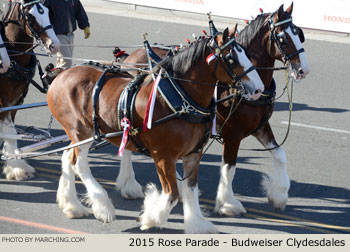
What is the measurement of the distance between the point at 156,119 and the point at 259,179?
2.71m

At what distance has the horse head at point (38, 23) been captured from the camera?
27.1ft

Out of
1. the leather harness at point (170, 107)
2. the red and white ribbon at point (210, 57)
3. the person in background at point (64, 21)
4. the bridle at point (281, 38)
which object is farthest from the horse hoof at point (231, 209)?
the person in background at point (64, 21)

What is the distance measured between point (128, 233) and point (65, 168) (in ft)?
3.86

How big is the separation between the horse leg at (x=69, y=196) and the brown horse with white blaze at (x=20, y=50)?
129 centimetres

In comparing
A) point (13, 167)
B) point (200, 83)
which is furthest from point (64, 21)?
point (200, 83)

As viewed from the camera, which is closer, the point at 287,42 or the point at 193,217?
the point at 193,217

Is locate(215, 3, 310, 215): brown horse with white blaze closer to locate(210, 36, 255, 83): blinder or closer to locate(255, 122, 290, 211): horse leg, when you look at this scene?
locate(255, 122, 290, 211): horse leg

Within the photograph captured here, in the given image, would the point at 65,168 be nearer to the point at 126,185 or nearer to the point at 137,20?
the point at 126,185

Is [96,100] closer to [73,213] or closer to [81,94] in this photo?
A: [81,94]

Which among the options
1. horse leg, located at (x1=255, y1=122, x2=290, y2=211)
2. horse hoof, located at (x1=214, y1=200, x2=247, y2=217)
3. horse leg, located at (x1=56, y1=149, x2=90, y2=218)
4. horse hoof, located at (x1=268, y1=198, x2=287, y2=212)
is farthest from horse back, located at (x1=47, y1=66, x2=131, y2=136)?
horse hoof, located at (x1=268, y1=198, x2=287, y2=212)

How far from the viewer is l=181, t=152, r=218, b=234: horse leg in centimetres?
716

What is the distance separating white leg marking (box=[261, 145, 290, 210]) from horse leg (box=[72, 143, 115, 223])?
6.57ft

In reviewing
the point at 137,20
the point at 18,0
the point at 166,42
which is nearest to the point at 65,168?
the point at 18,0

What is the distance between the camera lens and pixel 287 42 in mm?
7531
